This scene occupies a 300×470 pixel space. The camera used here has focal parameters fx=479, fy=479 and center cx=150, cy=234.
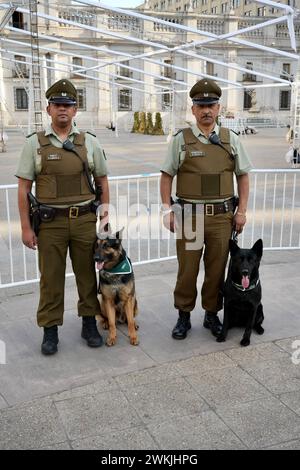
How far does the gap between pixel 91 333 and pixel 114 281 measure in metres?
0.48

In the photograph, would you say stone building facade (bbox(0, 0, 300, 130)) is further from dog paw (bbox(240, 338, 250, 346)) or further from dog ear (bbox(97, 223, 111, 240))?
dog paw (bbox(240, 338, 250, 346))

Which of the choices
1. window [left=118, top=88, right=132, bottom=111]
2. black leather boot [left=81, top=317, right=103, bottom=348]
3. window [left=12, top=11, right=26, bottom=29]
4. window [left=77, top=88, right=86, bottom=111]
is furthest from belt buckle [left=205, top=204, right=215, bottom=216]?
window [left=118, top=88, right=132, bottom=111]

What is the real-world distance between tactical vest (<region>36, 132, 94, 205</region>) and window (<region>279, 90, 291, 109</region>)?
5703 cm

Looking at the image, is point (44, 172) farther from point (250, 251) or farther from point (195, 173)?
point (250, 251)

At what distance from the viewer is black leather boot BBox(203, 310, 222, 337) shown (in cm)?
381

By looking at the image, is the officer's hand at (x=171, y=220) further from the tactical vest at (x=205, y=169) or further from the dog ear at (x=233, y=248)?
the dog ear at (x=233, y=248)

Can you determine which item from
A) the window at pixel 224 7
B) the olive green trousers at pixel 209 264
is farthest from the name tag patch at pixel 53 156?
the window at pixel 224 7

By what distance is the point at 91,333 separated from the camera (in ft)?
12.1

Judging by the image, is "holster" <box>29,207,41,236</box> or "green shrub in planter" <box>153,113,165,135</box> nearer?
"holster" <box>29,207,41,236</box>

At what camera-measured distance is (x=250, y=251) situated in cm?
348

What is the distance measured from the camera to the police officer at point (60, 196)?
321 centimetres

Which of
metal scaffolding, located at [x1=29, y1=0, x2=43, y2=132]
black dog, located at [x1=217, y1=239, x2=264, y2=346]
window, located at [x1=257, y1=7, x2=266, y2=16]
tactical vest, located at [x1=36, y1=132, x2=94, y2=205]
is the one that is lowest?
black dog, located at [x1=217, y1=239, x2=264, y2=346]
